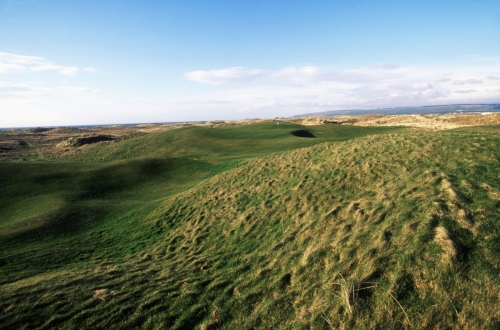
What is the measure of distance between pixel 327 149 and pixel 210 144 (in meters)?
39.6

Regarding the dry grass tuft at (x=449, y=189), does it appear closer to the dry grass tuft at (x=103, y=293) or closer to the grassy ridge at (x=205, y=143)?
the dry grass tuft at (x=103, y=293)

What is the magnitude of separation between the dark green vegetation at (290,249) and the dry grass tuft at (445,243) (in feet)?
0.16

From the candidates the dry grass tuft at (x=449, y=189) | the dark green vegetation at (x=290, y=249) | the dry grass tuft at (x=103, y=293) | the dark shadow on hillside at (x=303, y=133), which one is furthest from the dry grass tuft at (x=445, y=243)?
the dark shadow on hillside at (x=303, y=133)

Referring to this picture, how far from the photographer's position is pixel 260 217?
54.4 ft

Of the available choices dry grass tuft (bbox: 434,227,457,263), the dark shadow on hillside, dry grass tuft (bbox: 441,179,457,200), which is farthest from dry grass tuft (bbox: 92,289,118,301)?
the dark shadow on hillside

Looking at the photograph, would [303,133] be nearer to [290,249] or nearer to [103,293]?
[290,249]

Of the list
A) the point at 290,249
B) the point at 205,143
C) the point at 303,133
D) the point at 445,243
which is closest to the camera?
the point at 445,243

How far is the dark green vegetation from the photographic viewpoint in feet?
27.9

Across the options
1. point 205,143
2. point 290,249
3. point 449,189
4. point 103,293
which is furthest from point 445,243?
point 205,143

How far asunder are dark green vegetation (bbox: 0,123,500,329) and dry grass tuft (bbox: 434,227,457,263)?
49 millimetres

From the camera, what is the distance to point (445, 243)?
30.5 ft

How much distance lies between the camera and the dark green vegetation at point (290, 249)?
849 centimetres

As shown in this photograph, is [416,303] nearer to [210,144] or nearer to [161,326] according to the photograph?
[161,326]

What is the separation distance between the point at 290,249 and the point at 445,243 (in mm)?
6015
